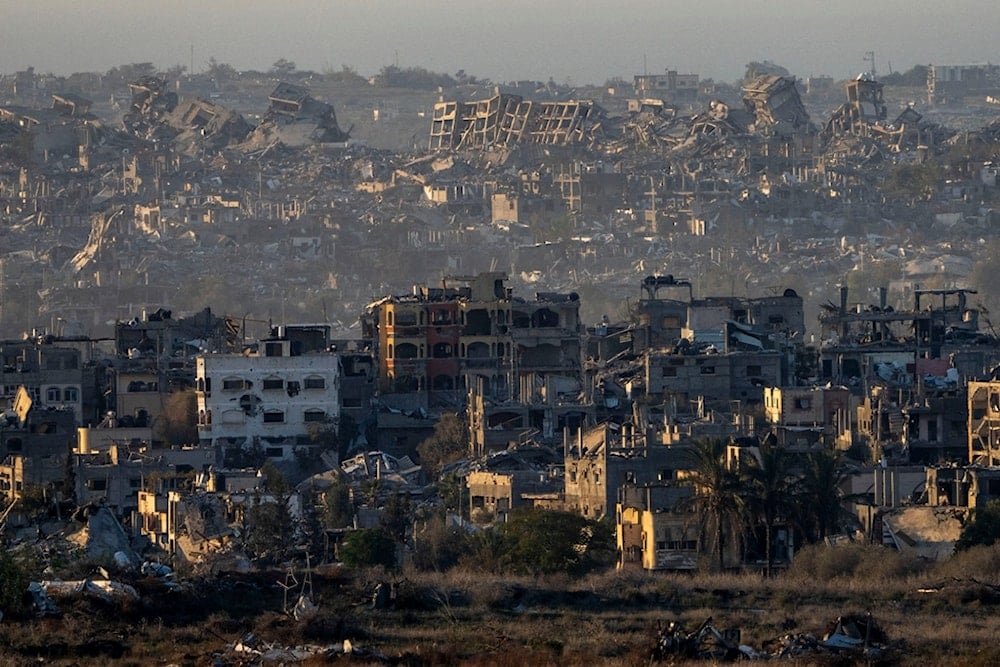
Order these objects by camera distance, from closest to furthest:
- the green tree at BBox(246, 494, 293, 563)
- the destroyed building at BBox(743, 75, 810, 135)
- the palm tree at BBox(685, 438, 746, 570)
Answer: the palm tree at BBox(685, 438, 746, 570)
the green tree at BBox(246, 494, 293, 563)
the destroyed building at BBox(743, 75, 810, 135)

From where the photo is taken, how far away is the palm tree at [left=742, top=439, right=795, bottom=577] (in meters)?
43.8

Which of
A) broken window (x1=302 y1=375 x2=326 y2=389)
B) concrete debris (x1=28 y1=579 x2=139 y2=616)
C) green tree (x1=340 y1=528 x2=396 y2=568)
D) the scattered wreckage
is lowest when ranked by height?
green tree (x1=340 y1=528 x2=396 y2=568)

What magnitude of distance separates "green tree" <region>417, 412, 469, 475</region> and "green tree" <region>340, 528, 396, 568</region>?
1388 centimetres

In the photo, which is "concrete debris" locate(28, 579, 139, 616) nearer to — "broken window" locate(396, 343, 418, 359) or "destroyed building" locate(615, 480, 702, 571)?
"destroyed building" locate(615, 480, 702, 571)

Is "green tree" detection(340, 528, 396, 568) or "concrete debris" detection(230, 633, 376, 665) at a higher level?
"concrete debris" detection(230, 633, 376, 665)

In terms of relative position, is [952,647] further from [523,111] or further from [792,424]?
[523,111]

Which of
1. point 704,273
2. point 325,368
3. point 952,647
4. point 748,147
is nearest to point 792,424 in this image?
point 325,368

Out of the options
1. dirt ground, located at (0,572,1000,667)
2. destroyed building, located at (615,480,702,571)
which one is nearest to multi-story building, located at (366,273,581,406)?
destroyed building, located at (615,480,702,571)

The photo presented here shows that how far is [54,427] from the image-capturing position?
63.7 meters

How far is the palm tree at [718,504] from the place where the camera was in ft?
143

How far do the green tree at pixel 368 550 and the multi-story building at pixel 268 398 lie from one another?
62.6 feet

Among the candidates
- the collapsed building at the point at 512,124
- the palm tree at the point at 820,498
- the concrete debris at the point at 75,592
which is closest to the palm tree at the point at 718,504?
the palm tree at the point at 820,498

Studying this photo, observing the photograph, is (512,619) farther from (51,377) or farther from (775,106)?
(775,106)

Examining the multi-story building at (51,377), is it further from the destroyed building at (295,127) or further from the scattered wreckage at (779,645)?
the destroyed building at (295,127)
